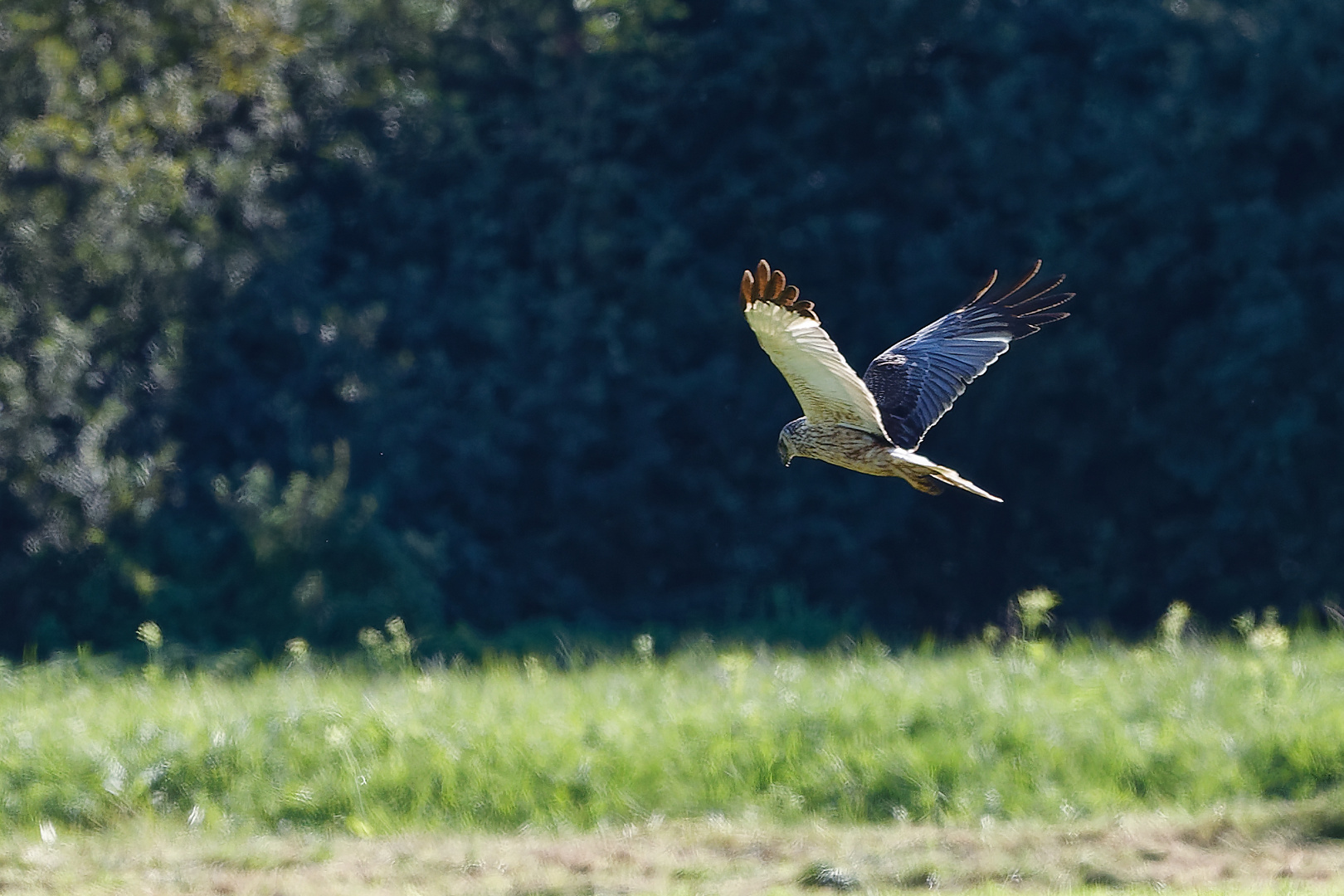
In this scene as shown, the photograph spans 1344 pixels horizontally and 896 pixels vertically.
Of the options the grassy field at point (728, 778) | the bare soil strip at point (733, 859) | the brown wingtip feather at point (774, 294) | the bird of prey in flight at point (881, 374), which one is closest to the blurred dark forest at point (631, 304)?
the grassy field at point (728, 778)

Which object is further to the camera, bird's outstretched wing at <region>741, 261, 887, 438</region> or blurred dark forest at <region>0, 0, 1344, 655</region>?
blurred dark forest at <region>0, 0, 1344, 655</region>

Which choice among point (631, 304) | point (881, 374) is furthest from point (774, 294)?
point (631, 304)

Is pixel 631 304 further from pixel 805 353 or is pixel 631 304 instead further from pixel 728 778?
pixel 805 353

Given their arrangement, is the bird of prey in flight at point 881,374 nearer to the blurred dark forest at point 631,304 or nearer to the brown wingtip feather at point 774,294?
the brown wingtip feather at point 774,294

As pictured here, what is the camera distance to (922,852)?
598 cm

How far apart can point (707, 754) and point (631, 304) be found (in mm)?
6739

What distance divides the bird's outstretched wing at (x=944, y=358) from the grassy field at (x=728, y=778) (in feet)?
4.83

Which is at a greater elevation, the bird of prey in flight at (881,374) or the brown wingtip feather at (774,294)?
A: the brown wingtip feather at (774,294)

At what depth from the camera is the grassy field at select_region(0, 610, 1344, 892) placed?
608cm

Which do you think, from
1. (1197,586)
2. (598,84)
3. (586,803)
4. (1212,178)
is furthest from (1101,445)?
(586,803)

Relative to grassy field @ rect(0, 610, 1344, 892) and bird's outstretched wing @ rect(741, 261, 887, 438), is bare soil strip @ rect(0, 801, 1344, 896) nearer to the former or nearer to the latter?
grassy field @ rect(0, 610, 1344, 892)

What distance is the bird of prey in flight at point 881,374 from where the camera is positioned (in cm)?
429

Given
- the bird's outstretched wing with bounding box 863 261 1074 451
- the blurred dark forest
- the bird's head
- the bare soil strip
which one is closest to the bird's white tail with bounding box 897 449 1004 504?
the bird's head

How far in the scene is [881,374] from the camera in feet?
19.0
